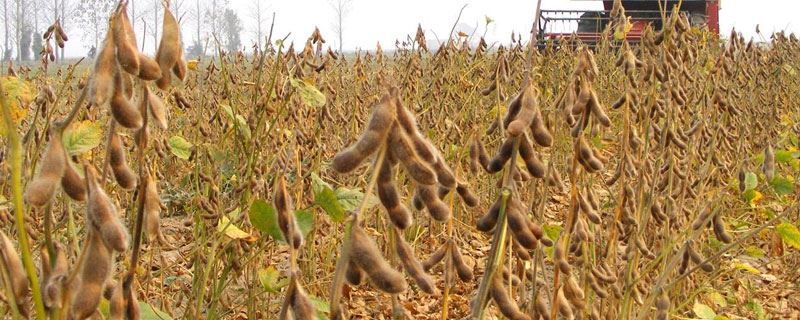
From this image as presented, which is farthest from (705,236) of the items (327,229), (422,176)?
(422,176)

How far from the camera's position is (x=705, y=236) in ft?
11.6

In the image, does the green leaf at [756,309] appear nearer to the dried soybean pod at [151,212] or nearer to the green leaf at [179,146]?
the green leaf at [179,146]

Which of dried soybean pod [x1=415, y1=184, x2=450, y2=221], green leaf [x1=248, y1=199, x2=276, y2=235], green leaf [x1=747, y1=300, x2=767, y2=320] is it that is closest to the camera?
dried soybean pod [x1=415, y1=184, x2=450, y2=221]

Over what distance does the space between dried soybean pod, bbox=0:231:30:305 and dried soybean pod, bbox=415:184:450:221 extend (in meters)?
0.51

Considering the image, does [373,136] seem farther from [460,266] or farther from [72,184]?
[460,266]

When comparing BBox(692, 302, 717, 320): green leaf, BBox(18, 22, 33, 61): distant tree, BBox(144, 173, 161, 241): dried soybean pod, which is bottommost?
BBox(692, 302, 717, 320): green leaf

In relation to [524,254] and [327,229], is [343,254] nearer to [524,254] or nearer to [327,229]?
[524,254]

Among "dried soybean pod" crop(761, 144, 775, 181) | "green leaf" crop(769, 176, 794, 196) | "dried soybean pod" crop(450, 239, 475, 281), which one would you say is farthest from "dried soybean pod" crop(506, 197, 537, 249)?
"green leaf" crop(769, 176, 794, 196)

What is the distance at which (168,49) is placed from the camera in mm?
994

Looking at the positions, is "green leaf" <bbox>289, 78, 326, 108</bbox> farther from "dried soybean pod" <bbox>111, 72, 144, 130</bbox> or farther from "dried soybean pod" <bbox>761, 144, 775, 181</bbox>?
"dried soybean pod" <bbox>111, 72, 144, 130</bbox>

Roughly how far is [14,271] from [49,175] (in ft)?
0.50

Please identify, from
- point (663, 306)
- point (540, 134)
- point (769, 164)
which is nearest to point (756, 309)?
point (769, 164)

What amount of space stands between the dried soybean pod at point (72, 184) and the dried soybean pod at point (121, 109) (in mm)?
98

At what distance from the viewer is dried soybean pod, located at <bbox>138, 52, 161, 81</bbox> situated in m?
0.92
